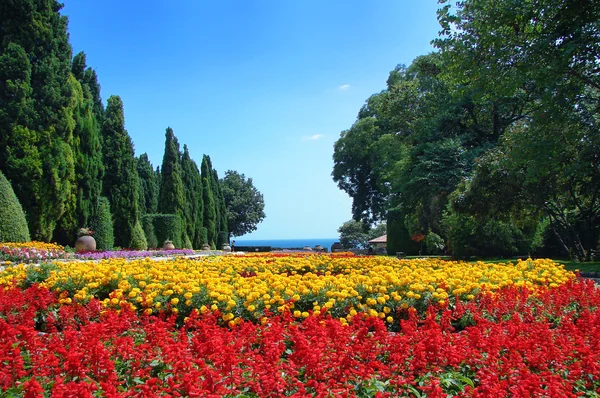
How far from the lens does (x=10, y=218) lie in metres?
13.6

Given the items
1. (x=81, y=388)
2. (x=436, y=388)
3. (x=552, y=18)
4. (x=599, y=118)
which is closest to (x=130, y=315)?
(x=81, y=388)

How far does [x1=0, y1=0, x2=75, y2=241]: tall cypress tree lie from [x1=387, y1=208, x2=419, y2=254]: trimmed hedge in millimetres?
20069

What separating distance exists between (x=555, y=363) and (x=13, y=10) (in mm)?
19237

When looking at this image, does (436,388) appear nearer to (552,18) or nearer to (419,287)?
(419,287)

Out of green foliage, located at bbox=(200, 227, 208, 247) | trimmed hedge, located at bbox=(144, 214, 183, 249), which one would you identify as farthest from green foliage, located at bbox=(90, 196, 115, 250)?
green foliage, located at bbox=(200, 227, 208, 247)

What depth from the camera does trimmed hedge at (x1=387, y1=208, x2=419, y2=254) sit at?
3010cm

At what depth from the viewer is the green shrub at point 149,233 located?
83.3 feet

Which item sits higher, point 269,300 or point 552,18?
point 552,18

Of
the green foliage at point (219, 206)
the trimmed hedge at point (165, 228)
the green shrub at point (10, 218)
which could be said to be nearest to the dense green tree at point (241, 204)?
the green foliage at point (219, 206)

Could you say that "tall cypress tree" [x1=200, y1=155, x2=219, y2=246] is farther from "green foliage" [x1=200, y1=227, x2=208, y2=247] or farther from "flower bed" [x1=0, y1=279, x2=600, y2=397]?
"flower bed" [x1=0, y1=279, x2=600, y2=397]

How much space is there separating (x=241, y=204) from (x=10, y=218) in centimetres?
3583

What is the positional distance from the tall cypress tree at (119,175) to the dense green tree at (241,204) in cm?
2633

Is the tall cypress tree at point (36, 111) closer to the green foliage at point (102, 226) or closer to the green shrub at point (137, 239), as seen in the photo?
the green foliage at point (102, 226)

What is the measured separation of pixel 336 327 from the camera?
3.49 metres
